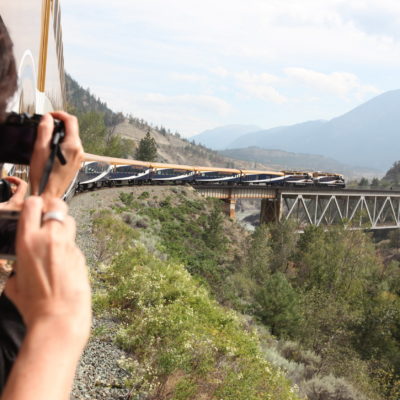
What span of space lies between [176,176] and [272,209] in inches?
523

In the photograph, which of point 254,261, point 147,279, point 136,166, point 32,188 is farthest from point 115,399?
point 136,166

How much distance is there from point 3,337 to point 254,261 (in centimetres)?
2727

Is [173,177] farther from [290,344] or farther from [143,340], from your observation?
[143,340]

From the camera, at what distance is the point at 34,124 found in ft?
3.61

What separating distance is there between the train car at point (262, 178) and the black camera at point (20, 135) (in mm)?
39142

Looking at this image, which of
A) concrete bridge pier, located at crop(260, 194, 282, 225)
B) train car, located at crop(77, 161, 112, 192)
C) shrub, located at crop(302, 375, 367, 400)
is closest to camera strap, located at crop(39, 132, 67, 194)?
shrub, located at crop(302, 375, 367, 400)

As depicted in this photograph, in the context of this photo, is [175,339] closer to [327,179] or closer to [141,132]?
[327,179]

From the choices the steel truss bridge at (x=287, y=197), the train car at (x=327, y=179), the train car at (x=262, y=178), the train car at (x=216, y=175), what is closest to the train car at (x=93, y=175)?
the train car at (x=216, y=175)

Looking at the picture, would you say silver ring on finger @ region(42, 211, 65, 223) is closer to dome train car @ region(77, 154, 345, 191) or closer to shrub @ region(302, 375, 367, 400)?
shrub @ region(302, 375, 367, 400)

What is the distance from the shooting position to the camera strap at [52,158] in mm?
1062

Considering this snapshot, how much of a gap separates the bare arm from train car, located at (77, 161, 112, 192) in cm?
2264

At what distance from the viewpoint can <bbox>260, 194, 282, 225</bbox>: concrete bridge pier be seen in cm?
4402

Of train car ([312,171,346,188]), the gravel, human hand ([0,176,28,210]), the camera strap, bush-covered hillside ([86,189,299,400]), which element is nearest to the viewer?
the camera strap

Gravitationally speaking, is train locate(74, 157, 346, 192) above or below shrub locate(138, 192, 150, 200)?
above
